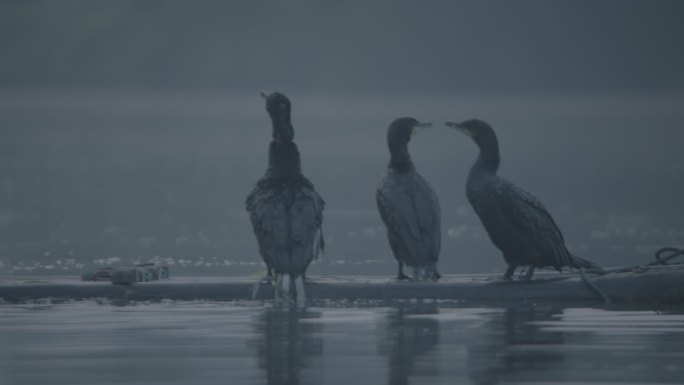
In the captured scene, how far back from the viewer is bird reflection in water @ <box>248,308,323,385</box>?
29.3 feet

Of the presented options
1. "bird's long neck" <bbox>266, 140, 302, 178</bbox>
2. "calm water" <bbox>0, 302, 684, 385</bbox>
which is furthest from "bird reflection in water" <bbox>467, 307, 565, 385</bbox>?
"bird's long neck" <bbox>266, 140, 302, 178</bbox>

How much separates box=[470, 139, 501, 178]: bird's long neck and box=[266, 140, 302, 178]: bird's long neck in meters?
2.00

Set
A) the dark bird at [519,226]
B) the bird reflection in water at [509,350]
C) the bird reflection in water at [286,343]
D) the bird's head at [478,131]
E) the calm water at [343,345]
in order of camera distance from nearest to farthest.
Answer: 1. the calm water at [343,345]
2. the bird reflection in water at [509,350]
3. the bird reflection in water at [286,343]
4. the dark bird at [519,226]
5. the bird's head at [478,131]

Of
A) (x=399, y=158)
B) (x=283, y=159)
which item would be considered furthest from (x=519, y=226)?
(x=283, y=159)

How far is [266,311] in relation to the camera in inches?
565

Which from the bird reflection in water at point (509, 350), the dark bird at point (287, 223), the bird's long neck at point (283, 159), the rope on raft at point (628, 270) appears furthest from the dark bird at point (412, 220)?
the bird reflection in water at point (509, 350)

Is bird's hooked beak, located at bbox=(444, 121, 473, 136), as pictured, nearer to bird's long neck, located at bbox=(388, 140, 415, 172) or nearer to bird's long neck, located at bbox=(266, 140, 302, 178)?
bird's long neck, located at bbox=(388, 140, 415, 172)

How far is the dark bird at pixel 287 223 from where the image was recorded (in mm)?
15094

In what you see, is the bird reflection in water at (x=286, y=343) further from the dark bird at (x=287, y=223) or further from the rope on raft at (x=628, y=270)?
the rope on raft at (x=628, y=270)

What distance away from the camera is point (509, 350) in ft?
32.8

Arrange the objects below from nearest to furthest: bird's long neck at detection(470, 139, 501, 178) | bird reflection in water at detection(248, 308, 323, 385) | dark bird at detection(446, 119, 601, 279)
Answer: bird reflection in water at detection(248, 308, 323, 385) < dark bird at detection(446, 119, 601, 279) < bird's long neck at detection(470, 139, 501, 178)

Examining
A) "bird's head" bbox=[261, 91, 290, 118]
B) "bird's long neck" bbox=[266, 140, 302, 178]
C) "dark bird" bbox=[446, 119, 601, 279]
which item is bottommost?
"dark bird" bbox=[446, 119, 601, 279]

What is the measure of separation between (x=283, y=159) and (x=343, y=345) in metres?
5.53

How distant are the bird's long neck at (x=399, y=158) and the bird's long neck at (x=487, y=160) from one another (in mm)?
965
